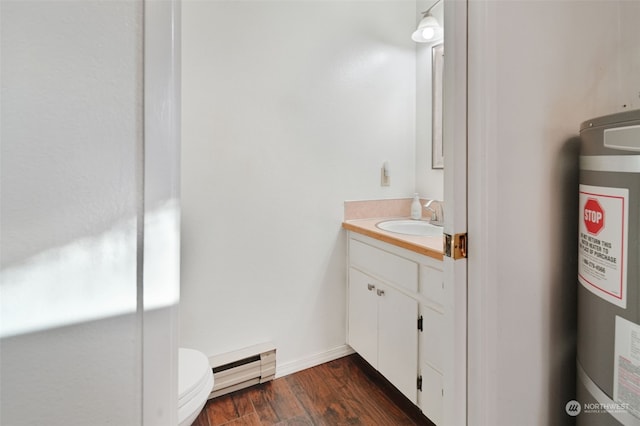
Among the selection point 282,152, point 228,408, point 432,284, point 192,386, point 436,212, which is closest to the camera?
point 192,386

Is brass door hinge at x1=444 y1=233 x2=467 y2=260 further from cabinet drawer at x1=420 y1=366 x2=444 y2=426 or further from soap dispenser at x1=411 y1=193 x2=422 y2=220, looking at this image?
soap dispenser at x1=411 y1=193 x2=422 y2=220

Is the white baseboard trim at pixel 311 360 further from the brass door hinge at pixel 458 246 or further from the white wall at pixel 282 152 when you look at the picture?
the brass door hinge at pixel 458 246

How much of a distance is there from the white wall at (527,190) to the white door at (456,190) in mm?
22

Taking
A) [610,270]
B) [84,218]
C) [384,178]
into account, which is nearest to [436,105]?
[384,178]

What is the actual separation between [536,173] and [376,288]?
1162mm

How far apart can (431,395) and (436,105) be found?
1.82 m

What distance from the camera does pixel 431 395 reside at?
1.53 m

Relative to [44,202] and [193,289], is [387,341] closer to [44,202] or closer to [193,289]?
[193,289]

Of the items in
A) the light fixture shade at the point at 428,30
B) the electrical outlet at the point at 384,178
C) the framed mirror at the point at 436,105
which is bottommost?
the electrical outlet at the point at 384,178

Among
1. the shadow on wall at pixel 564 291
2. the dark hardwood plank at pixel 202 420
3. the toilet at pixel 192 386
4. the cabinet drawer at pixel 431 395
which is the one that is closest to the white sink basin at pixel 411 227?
the cabinet drawer at pixel 431 395

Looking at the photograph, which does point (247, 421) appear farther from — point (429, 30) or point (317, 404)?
point (429, 30)

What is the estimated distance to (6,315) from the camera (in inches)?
17.1

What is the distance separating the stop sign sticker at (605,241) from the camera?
2.54ft

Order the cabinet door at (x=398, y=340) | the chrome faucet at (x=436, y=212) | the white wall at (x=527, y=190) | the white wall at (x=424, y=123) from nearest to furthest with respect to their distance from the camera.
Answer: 1. the white wall at (x=527, y=190)
2. the cabinet door at (x=398, y=340)
3. the chrome faucet at (x=436, y=212)
4. the white wall at (x=424, y=123)
